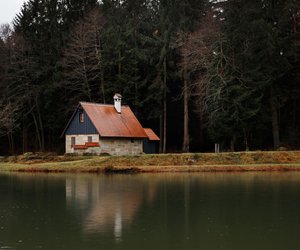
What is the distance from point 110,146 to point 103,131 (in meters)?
1.83

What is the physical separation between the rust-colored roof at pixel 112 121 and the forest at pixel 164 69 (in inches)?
136

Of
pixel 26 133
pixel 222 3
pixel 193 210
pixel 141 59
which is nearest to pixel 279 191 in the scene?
pixel 193 210

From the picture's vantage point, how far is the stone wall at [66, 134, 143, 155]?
162 feet

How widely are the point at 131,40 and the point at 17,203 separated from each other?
129 feet

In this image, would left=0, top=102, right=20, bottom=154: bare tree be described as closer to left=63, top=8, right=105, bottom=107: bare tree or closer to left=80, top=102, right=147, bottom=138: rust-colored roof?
left=63, top=8, right=105, bottom=107: bare tree

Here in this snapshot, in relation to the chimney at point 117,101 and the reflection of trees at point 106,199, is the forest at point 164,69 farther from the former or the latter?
the reflection of trees at point 106,199

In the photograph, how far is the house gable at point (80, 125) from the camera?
50.0 m

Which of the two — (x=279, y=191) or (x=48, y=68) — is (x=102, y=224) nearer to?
(x=279, y=191)

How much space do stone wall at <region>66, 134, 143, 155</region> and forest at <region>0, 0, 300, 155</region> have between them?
410 centimetres

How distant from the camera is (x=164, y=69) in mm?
55594

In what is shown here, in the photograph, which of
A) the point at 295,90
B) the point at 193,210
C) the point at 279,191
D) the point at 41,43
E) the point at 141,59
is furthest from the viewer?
the point at 41,43

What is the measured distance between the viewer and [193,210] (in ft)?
60.1

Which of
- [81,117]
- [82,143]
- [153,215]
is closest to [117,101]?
[81,117]

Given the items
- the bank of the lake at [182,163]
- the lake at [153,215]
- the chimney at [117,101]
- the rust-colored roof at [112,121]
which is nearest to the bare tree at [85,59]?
the chimney at [117,101]
